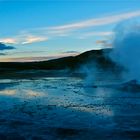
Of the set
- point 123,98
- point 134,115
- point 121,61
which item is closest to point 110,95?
point 123,98

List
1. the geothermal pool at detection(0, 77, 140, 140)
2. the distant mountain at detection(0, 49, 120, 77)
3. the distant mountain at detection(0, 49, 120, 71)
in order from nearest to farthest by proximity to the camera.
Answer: the geothermal pool at detection(0, 77, 140, 140), the distant mountain at detection(0, 49, 120, 77), the distant mountain at detection(0, 49, 120, 71)

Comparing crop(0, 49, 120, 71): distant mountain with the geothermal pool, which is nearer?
the geothermal pool

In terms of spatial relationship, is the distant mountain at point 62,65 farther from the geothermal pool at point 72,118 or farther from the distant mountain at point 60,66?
the geothermal pool at point 72,118

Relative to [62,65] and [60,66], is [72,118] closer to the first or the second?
[60,66]

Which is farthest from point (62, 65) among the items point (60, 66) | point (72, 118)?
point (72, 118)

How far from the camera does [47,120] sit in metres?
14.4

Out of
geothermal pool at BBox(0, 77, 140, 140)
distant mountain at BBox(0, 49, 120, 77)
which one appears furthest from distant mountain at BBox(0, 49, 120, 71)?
geothermal pool at BBox(0, 77, 140, 140)

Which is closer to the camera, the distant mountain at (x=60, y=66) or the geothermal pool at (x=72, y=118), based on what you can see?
the geothermal pool at (x=72, y=118)

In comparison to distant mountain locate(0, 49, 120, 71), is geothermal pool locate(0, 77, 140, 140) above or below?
below

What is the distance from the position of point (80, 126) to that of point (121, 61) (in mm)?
21388

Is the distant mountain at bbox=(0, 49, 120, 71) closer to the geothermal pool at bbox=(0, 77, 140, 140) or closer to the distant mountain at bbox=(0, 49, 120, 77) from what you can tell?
the distant mountain at bbox=(0, 49, 120, 77)

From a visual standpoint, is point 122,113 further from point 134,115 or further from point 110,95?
point 110,95

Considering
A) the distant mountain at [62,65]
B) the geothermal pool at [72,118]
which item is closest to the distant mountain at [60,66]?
the distant mountain at [62,65]

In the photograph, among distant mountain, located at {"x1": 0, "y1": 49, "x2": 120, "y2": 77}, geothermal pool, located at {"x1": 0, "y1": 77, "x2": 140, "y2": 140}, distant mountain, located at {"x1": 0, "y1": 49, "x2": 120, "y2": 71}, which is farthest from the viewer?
distant mountain, located at {"x1": 0, "y1": 49, "x2": 120, "y2": 71}
